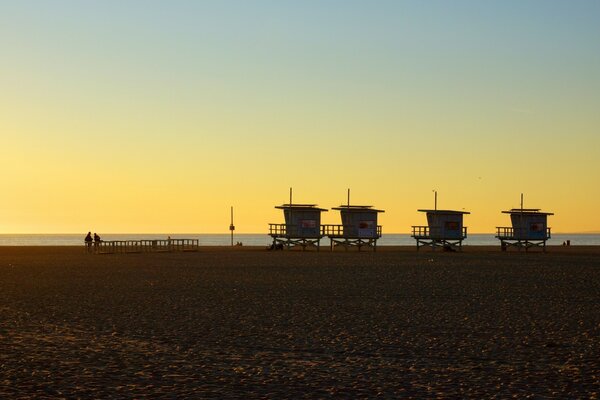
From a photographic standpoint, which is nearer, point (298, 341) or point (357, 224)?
point (298, 341)

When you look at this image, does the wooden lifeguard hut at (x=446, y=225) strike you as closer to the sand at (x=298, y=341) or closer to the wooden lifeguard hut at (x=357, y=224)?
the wooden lifeguard hut at (x=357, y=224)

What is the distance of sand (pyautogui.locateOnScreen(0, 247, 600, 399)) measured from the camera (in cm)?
938

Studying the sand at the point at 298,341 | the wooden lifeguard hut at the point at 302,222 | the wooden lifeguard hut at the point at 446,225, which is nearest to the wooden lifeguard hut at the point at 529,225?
the wooden lifeguard hut at the point at 446,225

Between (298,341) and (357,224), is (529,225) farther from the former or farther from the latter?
(298,341)

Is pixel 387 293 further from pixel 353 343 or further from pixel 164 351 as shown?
pixel 164 351

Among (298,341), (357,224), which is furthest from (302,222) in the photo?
(298,341)

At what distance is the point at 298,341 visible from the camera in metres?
12.9

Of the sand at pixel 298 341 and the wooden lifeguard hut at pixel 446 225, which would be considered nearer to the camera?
the sand at pixel 298 341

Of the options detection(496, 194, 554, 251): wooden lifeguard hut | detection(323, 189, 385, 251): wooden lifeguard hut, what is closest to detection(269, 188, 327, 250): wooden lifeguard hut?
detection(323, 189, 385, 251): wooden lifeguard hut

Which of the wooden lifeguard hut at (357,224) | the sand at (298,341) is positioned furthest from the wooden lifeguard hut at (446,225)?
the sand at (298,341)

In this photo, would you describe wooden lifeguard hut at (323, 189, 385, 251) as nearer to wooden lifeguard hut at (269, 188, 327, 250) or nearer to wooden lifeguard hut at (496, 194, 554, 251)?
wooden lifeguard hut at (269, 188, 327, 250)

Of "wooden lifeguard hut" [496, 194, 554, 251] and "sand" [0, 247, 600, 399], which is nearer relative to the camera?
"sand" [0, 247, 600, 399]

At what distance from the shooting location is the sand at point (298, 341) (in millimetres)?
9375

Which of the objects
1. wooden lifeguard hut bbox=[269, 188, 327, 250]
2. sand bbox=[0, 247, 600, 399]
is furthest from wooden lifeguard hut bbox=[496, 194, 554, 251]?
sand bbox=[0, 247, 600, 399]
